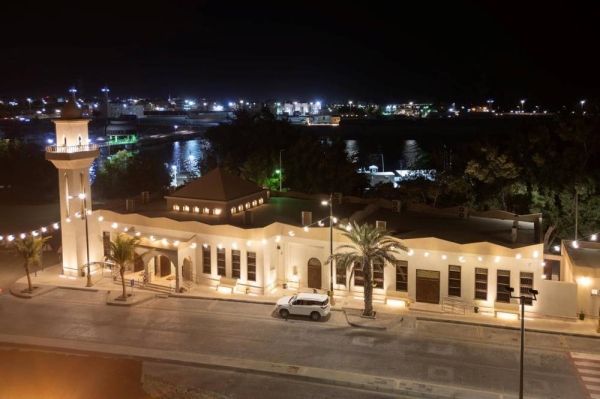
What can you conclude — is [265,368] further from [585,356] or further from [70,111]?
[70,111]

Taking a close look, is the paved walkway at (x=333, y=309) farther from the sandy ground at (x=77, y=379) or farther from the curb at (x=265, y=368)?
the sandy ground at (x=77, y=379)

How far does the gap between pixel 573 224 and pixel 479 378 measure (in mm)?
22759

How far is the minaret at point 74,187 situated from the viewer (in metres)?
37.6

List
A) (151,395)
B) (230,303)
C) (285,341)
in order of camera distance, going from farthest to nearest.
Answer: (230,303) → (285,341) → (151,395)

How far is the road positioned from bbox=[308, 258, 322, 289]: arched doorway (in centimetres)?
366

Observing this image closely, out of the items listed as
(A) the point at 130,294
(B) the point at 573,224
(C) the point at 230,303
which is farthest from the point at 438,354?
(B) the point at 573,224

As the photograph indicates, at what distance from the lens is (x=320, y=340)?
27.2 m

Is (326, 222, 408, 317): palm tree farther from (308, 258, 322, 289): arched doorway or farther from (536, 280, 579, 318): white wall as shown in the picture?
(536, 280, 579, 318): white wall

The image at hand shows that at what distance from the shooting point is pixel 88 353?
26.1 metres

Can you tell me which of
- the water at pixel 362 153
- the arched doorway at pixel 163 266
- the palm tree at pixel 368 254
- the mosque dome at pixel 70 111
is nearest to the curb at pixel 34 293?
the arched doorway at pixel 163 266

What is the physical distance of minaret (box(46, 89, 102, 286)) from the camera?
37.6 m

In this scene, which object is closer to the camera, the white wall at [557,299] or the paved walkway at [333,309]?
the paved walkway at [333,309]

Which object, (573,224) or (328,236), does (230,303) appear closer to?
(328,236)

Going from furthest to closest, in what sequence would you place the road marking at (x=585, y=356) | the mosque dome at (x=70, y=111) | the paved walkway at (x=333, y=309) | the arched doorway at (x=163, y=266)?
the mosque dome at (x=70, y=111) < the arched doorway at (x=163, y=266) < the road marking at (x=585, y=356) < the paved walkway at (x=333, y=309)
